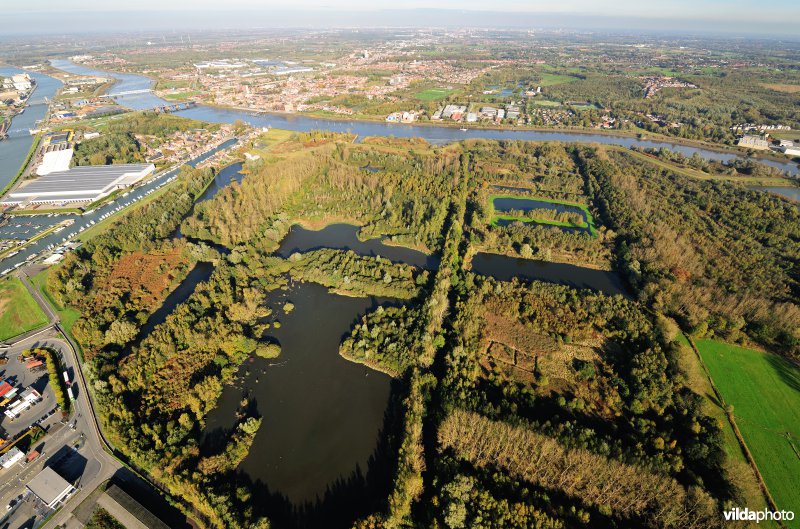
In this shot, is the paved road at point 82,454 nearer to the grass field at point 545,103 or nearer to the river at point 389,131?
the river at point 389,131

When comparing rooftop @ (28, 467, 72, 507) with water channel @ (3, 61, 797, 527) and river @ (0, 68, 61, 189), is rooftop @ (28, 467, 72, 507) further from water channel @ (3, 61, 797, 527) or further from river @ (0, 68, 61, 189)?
river @ (0, 68, 61, 189)

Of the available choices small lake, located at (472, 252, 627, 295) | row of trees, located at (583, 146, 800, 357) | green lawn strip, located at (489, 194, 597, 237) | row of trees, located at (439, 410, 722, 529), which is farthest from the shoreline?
row of trees, located at (439, 410, 722, 529)

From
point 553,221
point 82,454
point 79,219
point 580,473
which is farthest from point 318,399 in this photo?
point 79,219

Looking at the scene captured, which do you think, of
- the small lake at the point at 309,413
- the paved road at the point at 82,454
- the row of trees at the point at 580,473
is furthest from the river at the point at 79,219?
the row of trees at the point at 580,473

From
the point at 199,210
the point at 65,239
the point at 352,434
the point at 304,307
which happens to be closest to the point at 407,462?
the point at 352,434

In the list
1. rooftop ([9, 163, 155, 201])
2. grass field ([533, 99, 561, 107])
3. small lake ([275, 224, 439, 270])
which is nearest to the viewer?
small lake ([275, 224, 439, 270])
